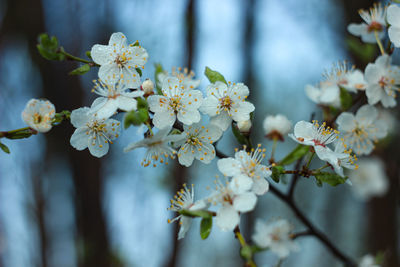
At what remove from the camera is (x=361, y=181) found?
12.1 ft

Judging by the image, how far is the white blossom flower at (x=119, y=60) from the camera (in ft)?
4.00

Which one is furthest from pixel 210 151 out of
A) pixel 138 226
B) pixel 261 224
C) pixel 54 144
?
pixel 54 144

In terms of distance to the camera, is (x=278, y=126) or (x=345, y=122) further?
(x=278, y=126)

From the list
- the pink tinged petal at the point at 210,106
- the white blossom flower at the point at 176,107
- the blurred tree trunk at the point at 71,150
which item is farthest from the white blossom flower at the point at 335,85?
the blurred tree trunk at the point at 71,150

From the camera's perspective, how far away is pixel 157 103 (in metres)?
1.20

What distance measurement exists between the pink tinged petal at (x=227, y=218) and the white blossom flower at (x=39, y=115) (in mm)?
644

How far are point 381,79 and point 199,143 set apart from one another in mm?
861

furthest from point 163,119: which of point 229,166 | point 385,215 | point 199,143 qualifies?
point 385,215

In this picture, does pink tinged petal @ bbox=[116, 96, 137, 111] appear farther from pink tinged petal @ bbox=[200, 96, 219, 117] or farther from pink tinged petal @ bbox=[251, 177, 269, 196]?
pink tinged petal @ bbox=[251, 177, 269, 196]

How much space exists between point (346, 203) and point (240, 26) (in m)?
3.92

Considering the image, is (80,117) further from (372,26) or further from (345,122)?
(372,26)

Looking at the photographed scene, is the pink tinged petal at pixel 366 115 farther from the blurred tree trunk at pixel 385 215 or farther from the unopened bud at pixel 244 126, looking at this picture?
the blurred tree trunk at pixel 385 215

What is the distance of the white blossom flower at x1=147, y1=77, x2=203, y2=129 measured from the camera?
3.90 ft

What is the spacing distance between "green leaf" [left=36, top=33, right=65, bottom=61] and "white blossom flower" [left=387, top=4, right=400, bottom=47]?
122cm
